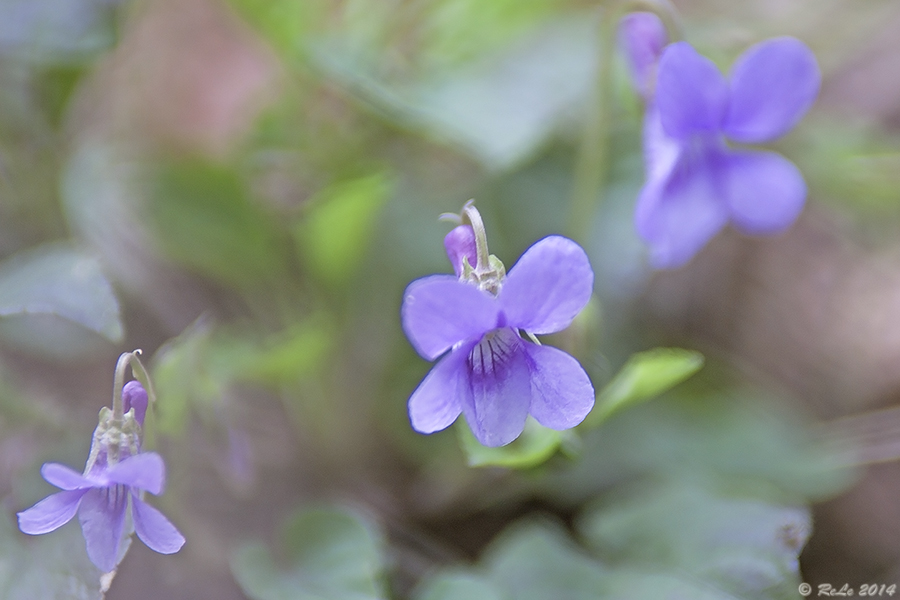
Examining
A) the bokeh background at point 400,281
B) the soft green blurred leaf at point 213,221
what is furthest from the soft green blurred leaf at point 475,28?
the soft green blurred leaf at point 213,221

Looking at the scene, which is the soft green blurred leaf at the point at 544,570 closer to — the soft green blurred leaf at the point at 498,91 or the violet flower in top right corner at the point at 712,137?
the violet flower in top right corner at the point at 712,137

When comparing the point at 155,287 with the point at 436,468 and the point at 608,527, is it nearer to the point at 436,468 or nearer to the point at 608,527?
the point at 436,468

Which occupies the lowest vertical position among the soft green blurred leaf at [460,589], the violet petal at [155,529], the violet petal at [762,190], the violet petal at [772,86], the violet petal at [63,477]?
the violet petal at [155,529]

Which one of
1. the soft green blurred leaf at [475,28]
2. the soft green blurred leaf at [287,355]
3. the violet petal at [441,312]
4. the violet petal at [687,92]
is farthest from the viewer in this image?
the soft green blurred leaf at [475,28]

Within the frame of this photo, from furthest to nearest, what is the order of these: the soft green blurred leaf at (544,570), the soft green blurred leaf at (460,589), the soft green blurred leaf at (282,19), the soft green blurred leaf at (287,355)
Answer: the soft green blurred leaf at (282,19) < the soft green blurred leaf at (287,355) < the soft green blurred leaf at (544,570) < the soft green blurred leaf at (460,589)

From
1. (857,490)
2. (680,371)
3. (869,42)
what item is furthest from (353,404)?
(869,42)

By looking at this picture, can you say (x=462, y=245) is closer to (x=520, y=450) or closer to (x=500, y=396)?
(x=500, y=396)

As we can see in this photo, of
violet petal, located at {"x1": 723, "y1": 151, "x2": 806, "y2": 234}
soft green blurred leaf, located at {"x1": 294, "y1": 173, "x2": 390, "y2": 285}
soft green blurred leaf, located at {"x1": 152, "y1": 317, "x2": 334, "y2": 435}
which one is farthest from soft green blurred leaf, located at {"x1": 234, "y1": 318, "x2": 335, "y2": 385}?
violet petal, located at {"x1": 723, "y1": 151, "x2": 806, "y2": 234}
